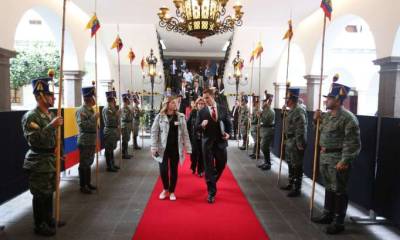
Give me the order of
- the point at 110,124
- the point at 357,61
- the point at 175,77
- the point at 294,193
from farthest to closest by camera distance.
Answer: the point at 175,77 < the point at 357,61 < the point at 110,124 < the point at 294,193

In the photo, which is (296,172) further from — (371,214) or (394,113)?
(394,113)

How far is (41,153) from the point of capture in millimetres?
3859

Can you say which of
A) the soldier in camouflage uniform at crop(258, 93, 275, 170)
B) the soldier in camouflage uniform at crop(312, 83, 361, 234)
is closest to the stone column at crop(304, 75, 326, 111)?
the soldier in camouflage uniform at crop(258, 93, 275, 170)

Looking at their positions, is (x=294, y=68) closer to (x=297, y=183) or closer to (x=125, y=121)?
(x=125, y=121)

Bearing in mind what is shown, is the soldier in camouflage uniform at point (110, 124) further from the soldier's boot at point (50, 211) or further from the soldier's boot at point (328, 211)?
the soldier's boot at point (328, 211)

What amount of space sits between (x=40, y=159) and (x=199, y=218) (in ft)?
7.21

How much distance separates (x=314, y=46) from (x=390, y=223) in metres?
6.46

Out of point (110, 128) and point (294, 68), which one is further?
point (294, 68)

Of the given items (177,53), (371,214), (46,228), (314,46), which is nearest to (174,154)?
(46,228)

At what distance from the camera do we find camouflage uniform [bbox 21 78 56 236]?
3758 mm

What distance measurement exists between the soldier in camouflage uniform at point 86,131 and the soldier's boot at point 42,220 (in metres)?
1.64

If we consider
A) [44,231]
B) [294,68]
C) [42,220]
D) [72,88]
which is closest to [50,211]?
[42,220]

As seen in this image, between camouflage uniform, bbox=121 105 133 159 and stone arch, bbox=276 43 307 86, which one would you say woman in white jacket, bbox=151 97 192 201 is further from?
stone arch, bbox=276 43 307 86

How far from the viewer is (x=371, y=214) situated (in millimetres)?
4570
